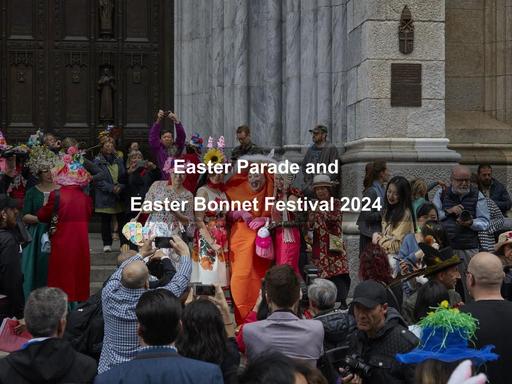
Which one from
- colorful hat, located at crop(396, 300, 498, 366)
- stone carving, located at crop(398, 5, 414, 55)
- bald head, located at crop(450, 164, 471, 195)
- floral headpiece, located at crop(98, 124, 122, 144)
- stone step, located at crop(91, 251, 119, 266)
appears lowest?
stone step, located at crop(91, 251, 119, 266)

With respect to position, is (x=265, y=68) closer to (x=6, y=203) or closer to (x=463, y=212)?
(x=463, y=212)

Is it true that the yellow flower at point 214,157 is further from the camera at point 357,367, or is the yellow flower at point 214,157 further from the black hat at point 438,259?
the camera at point 357,367

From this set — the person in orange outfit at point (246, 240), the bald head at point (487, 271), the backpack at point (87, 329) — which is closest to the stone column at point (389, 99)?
the person in orange outfit at point (246, 240)

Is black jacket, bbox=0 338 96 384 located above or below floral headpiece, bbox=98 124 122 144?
below

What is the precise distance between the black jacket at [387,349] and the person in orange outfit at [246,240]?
5.38 meters

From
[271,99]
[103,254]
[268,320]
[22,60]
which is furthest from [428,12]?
[268,320]

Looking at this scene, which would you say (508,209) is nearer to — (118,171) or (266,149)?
(266,149)

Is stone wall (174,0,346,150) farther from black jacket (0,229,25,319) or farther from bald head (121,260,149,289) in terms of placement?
bald head (121,260,149,289)

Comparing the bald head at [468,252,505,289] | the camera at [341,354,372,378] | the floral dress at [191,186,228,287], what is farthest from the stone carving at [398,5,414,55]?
the camera at [341,354,372,378]

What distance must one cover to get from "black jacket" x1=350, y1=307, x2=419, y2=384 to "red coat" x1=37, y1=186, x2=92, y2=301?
6176mm

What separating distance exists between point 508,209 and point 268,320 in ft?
24.9

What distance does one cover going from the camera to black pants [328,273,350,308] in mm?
11508

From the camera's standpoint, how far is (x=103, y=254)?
13.9 m

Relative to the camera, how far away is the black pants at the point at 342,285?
1151 cm
